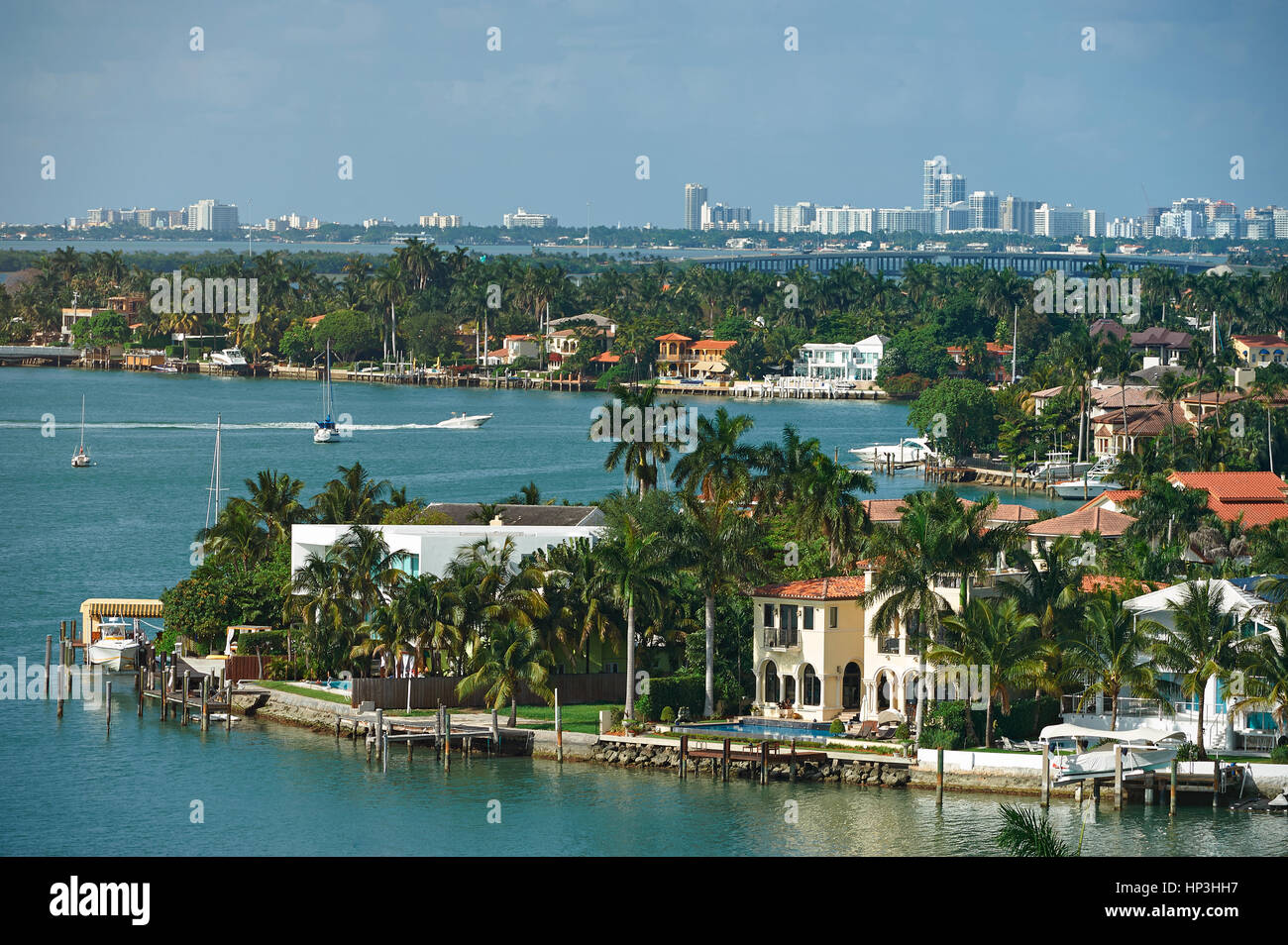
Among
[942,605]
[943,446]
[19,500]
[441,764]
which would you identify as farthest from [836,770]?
[943,446]

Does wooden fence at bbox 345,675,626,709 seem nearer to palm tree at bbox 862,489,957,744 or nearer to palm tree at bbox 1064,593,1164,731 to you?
palm tree at bbox 862,489,957,744

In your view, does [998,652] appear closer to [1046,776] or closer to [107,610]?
[1046,776]

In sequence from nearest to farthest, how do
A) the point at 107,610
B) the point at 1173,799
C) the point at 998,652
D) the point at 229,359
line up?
the point at 1173,799 < the point at 998,652 < the point at 107,610 < the point at 229,359

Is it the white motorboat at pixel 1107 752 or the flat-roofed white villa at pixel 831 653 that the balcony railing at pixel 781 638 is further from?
the white motorboat at pixel 1107 752

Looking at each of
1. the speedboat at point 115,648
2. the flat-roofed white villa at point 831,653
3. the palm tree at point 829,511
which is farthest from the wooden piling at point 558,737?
the speedboat at point 115,648

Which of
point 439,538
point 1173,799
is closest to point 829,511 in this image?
point 439,538

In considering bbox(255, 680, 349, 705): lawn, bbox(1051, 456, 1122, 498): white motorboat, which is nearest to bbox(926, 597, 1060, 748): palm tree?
bbox(255, 680, 349, 705): lawn
